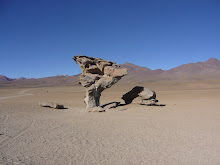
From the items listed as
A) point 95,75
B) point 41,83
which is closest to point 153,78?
point 41,83

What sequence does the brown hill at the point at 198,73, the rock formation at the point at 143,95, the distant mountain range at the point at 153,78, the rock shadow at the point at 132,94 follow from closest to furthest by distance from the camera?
the rock formation at the point at 143,95
the rock shadow at the point at 132,94
the distant mountain range at the point at 153,78
the brown hill at the point at 198,73

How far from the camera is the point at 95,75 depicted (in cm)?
1659

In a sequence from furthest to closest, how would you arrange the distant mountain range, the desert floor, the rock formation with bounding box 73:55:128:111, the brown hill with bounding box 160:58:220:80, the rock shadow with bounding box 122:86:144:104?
the brown hill with bounding box 160:58:220:80
the distant mountain range
the rock shadow with bounding box 122:86:144:104
the rock formation with bounding box 73:55:128:111
the desert floor

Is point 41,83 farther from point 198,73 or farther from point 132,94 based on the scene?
point 132,94

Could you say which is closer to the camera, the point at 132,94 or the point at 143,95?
the point at 143,95

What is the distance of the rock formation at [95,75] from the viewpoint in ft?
52.7

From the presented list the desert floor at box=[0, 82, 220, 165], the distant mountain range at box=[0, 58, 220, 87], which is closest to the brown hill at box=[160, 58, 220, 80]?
the distant mountain range at box=[0, 58, 220, 87]

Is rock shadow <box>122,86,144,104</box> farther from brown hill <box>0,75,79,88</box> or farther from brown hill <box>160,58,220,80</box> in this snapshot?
brown hill <box>160,58,220,80</box>

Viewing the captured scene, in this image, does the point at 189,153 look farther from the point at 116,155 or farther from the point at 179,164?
the point at 116,155

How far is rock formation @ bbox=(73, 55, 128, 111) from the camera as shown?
16062 millimetres

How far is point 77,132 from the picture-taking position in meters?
9.10

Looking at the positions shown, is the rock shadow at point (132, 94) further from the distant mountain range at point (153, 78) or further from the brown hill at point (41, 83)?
the brown hill at point (41, 83)

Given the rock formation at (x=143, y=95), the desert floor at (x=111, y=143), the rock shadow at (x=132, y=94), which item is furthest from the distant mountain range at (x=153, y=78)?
the desert floor at (x=111, y=143)

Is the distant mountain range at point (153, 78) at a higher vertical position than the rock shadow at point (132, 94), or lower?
higher
